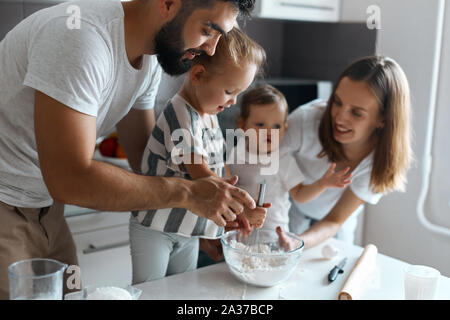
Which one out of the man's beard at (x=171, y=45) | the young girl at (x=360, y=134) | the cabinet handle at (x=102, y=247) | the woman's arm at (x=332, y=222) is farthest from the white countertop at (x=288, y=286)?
the cabinet handle at (x=102, y=247)

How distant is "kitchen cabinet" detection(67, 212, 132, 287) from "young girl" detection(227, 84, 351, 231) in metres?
0.61

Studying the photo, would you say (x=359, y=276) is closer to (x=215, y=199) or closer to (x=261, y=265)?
(x=261, y=265)

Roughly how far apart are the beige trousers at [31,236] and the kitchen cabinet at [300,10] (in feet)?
4.46

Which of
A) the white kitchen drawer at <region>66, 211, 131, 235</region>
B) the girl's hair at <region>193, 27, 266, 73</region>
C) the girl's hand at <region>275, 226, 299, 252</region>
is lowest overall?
the white kitchen drawer at <region>66, 211, 131, 235</region>

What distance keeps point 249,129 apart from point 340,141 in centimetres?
31

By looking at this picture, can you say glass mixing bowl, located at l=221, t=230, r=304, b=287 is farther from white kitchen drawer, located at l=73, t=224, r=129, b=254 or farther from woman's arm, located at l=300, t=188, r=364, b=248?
white kitchen drawer, located at l=73, t=224, r=129, b=254

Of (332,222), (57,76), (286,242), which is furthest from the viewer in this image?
(332,222)

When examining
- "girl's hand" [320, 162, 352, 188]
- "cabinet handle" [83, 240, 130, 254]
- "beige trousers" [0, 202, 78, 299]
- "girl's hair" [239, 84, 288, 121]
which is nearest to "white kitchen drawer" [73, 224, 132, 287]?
"cabinet handle" [83, 240, 130, 254]

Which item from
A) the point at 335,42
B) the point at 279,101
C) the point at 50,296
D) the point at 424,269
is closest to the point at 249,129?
the point at 279,101

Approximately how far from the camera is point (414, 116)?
2.34 metres

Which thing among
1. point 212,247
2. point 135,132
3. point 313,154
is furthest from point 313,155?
point 135,132

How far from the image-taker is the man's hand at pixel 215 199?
104cm

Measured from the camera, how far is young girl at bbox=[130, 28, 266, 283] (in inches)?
49.7

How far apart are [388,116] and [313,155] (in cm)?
30
